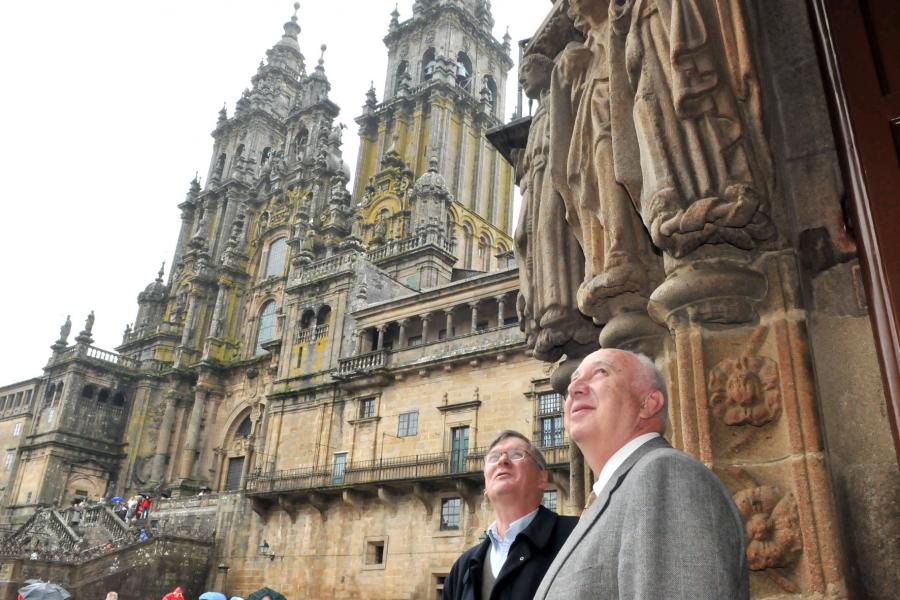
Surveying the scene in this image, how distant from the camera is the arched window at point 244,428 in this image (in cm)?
4135

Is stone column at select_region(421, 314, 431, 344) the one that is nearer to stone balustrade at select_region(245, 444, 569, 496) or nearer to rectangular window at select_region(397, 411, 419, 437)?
rectangular window at select_region(397, 411, 419, 437)

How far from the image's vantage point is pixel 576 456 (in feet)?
16.7

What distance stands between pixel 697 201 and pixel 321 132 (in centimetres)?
4857

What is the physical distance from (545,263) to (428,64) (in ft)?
148

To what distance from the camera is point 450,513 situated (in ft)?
77.0

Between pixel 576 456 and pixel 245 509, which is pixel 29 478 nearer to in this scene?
pixel 245 509

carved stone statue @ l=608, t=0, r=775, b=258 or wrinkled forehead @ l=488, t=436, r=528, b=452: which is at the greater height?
carved stone statue @ l=608, t=0, r=775, b=258

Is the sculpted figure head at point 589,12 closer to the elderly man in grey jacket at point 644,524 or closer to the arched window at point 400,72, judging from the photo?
the elderly man in grey jacket at point 644,524

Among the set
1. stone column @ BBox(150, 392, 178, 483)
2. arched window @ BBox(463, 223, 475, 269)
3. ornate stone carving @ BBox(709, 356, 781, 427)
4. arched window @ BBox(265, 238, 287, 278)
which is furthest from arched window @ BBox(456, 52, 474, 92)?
ornate stone carving @ BBox(709, 356, 781, 427)

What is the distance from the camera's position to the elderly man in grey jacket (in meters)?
1.61

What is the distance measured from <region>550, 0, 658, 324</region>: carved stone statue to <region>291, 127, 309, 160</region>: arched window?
156 ft

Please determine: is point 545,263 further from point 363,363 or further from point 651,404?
point 363,363

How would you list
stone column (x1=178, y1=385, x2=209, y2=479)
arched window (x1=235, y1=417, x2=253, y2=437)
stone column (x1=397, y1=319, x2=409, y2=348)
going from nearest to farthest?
1. stone column (x1=397, y1=319, x2=409, y2=348)
2. stone column (x1=178, y1=385, x2=209, y2=479)
3. arched window (x1=235, y1=417, x2=253, y2=437)

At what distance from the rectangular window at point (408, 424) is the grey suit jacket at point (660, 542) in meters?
24.3
